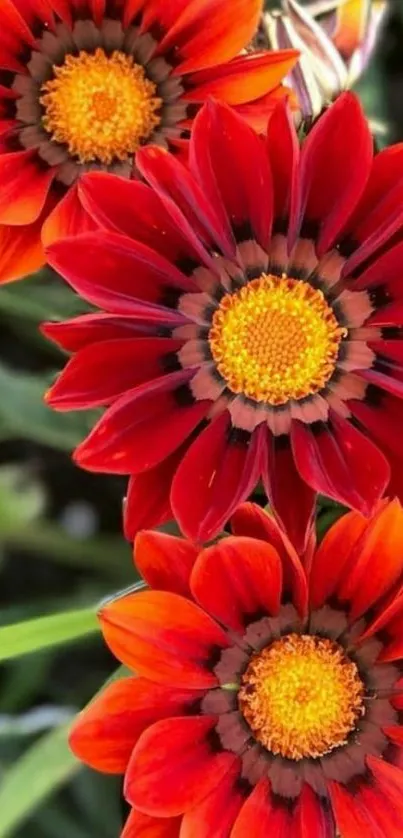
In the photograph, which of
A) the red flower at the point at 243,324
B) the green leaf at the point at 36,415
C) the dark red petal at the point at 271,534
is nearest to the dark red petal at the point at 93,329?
the red flower at the point at 243,324

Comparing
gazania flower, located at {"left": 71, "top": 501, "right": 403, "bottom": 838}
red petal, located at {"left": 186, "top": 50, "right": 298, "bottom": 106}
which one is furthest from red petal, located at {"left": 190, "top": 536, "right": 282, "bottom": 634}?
red petal, located at {"left": 186, "top": 50, "right": 298, "bottom": 106}

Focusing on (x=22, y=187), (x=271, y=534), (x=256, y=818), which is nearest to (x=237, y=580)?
(x=271, y=534)

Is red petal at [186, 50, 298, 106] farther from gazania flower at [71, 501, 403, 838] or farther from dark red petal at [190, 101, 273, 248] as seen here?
gazania flower at [71, 501, 403, 838]

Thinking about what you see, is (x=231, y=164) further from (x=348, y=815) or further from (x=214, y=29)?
(x=348, y=815)

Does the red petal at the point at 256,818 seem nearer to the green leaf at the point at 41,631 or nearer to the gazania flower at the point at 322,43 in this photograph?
the green leaf at the point at 41,631

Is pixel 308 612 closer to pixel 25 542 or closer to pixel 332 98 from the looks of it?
pixel 332 98

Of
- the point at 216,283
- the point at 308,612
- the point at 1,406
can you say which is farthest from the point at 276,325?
the point at 1,406

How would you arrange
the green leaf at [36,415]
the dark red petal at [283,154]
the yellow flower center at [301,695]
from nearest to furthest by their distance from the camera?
the dark red petal at [283,154] → the yellow flower center at [301,695] → the green leaf at [36,415]
